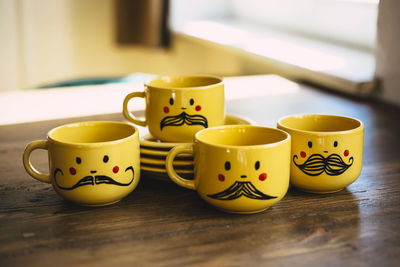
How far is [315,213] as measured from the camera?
23.8 inches

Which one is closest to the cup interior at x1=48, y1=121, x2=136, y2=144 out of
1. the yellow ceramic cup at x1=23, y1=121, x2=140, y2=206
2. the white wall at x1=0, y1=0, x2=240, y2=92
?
the yellow ceramic cup at x1=23, y1=121, x2=140, y2=206

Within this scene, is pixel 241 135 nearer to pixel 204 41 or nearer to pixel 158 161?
pixel 158 161

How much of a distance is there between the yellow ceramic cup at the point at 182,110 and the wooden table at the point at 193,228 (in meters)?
0.08

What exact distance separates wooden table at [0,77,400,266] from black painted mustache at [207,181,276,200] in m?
0.03

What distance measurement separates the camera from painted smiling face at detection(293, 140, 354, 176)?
2.08 ft

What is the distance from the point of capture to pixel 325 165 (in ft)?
2.09

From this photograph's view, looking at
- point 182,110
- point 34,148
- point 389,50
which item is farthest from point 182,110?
point 389,50

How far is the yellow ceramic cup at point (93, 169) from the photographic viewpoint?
1.94 ft

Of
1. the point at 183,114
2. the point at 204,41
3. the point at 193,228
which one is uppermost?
the point at 204,41

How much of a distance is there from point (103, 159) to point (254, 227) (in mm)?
198

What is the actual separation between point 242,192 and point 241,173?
0.02 metres

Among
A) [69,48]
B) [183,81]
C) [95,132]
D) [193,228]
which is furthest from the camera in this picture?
[69,48]

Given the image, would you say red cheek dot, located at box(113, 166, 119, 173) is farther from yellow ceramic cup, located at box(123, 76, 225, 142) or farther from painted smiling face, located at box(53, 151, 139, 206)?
yellow ceramic cup, located at box(123, 76, 225, 142)

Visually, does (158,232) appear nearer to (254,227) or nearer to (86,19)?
A: (254,227)
